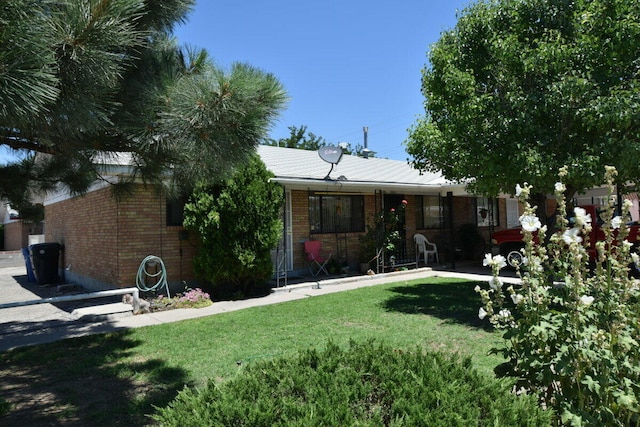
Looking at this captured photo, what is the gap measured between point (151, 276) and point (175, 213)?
171 cm

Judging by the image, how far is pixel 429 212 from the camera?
1603 centimetres

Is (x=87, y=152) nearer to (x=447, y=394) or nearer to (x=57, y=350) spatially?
(x=57, y=350)

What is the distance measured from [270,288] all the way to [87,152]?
6.74 meters

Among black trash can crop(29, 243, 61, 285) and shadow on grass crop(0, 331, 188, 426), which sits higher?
black trash can crop(29, 243, 61, 285)

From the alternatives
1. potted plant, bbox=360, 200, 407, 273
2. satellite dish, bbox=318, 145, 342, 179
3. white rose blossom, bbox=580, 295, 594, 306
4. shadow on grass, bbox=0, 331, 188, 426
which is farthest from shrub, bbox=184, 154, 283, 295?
white rose blossom, bbox=580, 295, 594, 306

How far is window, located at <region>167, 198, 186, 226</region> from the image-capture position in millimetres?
10156

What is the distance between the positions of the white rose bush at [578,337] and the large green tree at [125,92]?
2.28 m

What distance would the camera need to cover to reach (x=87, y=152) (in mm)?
4441

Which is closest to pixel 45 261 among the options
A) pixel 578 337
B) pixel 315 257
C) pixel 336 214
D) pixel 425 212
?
pixel 315 257

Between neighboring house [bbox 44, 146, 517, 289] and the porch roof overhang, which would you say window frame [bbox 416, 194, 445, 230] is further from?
the porch roof overhang

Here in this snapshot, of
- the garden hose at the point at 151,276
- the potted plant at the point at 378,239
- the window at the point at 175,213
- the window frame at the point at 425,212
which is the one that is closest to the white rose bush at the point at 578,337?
the garden hose at the point at 151,276

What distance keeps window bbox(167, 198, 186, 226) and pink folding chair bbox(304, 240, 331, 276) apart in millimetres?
3709

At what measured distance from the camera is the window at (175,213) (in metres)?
10.2

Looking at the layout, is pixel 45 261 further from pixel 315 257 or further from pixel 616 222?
pixel 616 222
